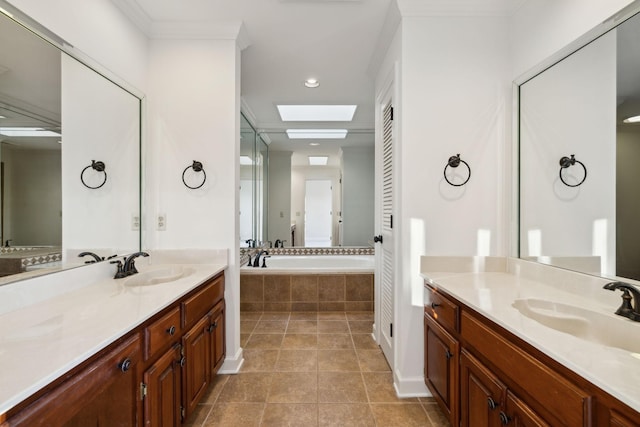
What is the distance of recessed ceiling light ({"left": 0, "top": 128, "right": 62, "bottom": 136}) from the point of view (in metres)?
1.19

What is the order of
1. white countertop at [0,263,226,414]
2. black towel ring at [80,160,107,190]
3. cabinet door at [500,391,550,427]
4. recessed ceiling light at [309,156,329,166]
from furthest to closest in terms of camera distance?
recessed ceiling light at [309,156,329,166] → black towel ring at [80,160,107,190] → cabinet door at [500,391,550,427] → white countertop at [0,263,226,414]

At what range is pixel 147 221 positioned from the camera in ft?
6.83

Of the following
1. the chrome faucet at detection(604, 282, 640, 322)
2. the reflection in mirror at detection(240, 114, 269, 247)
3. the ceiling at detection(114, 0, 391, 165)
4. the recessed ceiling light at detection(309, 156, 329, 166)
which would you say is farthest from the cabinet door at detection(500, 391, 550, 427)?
the recessed ceiling light at detection(309, 156, 329, 166)

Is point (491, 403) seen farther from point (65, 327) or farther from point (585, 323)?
point (65, 327)

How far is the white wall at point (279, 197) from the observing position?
14.7ft

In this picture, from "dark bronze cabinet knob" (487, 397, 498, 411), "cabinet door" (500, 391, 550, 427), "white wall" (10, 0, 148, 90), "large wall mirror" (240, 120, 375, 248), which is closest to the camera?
"cabinet door" (500, 391, 550, 427)

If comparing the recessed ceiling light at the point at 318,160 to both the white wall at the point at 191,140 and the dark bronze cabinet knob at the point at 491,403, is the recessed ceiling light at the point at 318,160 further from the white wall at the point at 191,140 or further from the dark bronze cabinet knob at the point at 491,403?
the dark bronze cabinet knob at the point at 491,403

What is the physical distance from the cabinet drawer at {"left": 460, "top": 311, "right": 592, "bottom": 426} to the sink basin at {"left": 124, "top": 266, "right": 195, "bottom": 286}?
170cm

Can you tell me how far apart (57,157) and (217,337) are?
1391 millimetres

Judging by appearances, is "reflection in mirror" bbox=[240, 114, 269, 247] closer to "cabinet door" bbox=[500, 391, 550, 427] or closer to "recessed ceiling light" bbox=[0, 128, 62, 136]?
"recessed ceiling light" bbox=[0, 128, 62, 136]

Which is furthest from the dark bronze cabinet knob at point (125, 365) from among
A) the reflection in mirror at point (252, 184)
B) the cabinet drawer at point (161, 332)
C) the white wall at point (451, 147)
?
the reflection in mirror at point (252, 184)

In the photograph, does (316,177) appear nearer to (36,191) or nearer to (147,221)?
(147,221)

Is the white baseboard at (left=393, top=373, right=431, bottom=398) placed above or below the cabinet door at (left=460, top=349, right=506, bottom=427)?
below

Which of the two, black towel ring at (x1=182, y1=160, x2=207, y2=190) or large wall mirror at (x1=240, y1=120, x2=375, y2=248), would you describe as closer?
black towel ring at (x1=182, y1=160, x2=207, y2=190)
